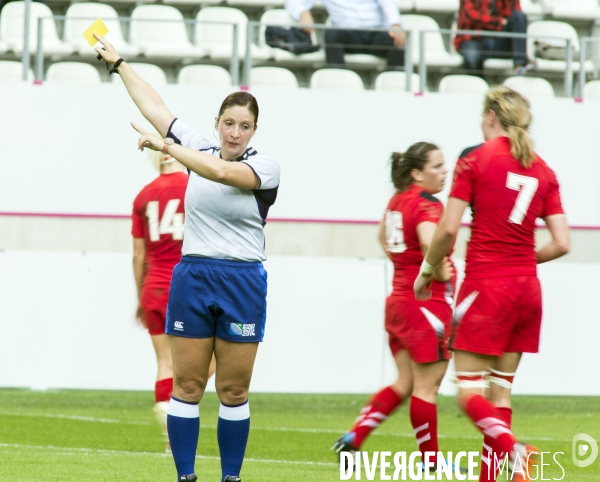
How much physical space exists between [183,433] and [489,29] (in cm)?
928

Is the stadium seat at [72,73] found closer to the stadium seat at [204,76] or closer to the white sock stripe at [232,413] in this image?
the stadium seat at [204,76]

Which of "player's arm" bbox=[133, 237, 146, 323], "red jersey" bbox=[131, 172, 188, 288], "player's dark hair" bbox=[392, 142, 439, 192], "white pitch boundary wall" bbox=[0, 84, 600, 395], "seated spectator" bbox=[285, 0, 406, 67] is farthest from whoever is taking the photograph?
"seated spectator" bbox=[285, 0, 406, 67]

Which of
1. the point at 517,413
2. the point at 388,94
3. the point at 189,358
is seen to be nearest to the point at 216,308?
the point at 189,358

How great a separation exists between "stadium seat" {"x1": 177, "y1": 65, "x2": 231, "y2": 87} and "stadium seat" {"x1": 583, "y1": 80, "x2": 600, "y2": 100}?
4.40 m

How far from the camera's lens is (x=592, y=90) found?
13.2 metres

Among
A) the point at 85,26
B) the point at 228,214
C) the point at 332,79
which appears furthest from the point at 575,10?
the point at 228,214

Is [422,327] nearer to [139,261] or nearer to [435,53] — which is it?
[139,261]

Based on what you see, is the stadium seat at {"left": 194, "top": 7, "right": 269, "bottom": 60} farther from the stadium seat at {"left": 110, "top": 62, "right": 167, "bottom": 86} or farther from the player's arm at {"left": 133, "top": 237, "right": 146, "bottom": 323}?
the player's arm at {"left": 133, "top": 237, "right": 146, "bottom": 323}

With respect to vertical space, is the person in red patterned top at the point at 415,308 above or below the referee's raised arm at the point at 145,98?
below

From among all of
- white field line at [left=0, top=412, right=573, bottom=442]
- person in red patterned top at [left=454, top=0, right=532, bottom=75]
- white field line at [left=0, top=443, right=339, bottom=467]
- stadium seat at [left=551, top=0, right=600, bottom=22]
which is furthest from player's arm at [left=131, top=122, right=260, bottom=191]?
stadium seat at [left=551, top=0, right=600, bottom=22]

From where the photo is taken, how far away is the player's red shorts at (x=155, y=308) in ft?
22.5

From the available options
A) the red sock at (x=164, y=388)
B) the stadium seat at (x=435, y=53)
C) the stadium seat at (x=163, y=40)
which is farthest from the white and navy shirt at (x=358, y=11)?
the red sock at (x=164, y=388)

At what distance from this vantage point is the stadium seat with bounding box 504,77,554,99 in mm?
12641

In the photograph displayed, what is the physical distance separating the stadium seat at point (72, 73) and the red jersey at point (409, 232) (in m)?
6.96
